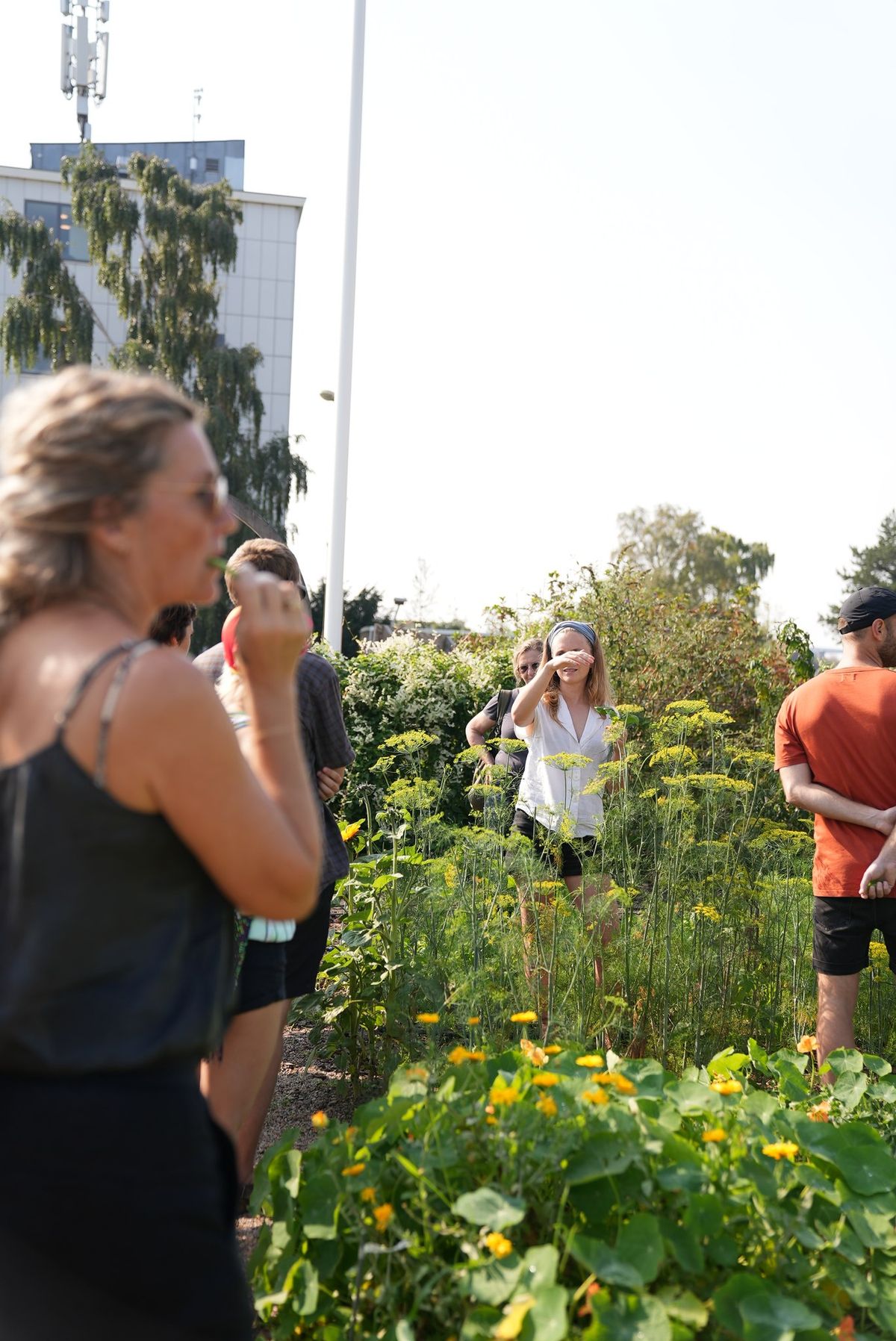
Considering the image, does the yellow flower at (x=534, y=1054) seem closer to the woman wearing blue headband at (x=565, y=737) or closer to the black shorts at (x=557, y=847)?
the black shorts at (x=557, y=847)

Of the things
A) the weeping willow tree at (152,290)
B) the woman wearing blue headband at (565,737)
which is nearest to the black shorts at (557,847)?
the woman wearing blue headband at (565,737)

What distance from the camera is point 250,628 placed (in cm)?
140

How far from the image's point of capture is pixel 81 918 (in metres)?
1.23

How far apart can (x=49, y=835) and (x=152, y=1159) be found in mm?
376

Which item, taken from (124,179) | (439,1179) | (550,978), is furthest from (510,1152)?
(124,179)

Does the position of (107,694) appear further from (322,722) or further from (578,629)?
(578,629)

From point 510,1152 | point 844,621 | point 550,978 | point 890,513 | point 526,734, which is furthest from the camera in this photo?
point 890,513

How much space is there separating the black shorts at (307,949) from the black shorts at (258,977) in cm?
57

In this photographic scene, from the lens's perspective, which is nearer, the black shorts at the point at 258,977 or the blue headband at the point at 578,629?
the black shorts at the point at 258,977

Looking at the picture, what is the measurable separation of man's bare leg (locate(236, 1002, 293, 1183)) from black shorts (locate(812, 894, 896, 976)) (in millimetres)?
1641

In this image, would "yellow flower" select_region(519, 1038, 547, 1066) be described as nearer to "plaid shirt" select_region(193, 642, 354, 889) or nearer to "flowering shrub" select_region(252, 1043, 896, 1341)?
"flowering shrub" select_region(252, 1043, 896, 1341)

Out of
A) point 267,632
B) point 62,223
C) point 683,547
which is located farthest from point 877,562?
point 267,632

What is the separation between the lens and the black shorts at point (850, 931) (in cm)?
351

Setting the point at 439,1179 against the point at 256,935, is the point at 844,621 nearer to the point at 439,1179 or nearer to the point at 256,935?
the point at 256,935
